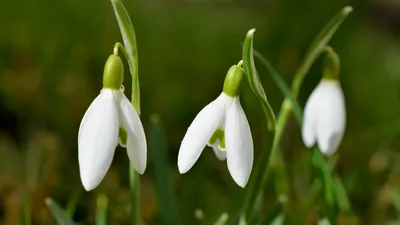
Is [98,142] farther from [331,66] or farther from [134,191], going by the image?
[331,66]

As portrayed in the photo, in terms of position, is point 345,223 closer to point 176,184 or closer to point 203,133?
point 176,184

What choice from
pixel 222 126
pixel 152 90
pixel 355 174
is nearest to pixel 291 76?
pixel 152 90

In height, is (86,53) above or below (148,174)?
above

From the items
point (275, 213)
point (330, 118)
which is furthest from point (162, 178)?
point (330, 118)

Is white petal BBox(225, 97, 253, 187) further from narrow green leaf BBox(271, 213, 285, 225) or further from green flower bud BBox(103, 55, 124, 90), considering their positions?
narrow green leaf BBox(271, 213, 285, 225)

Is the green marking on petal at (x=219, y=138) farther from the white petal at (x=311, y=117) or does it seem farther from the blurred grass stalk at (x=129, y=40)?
the white petal at (x=311, y=117)

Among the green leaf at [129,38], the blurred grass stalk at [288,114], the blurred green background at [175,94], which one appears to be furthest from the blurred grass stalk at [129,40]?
the blurred green background at [175,94]
